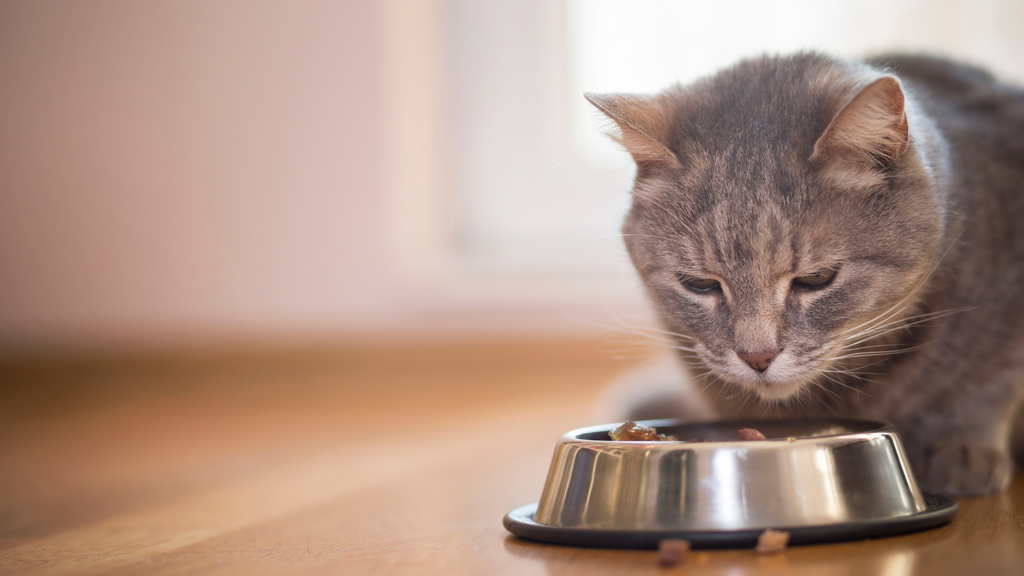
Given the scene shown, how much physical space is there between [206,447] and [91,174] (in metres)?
1.58

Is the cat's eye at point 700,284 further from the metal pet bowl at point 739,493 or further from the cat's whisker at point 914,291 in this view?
the metal pet bowl at point 739,493

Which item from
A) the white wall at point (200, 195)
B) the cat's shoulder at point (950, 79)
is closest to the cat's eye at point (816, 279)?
the cat's shoulder at point (950, 79)

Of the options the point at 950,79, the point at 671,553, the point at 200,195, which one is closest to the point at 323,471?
the point at 671,553

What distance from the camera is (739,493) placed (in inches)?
29.0

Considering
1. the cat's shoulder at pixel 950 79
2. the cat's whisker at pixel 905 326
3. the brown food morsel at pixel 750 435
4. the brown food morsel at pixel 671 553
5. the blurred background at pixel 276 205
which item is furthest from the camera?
the blurred background at pixel 276 205

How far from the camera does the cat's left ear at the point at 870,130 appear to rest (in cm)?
89

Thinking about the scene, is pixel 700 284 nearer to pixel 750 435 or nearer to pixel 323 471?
pixel 750 435

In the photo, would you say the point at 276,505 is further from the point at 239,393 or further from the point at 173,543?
the point at 239,393

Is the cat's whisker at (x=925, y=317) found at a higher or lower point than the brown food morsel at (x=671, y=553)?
higher

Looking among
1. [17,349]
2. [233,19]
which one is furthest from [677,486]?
[17,349]

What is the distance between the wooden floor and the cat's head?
0.88 feet

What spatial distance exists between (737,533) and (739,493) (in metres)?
0.04

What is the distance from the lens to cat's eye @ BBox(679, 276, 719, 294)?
1.04 m

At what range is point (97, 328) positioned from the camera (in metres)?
2.90
